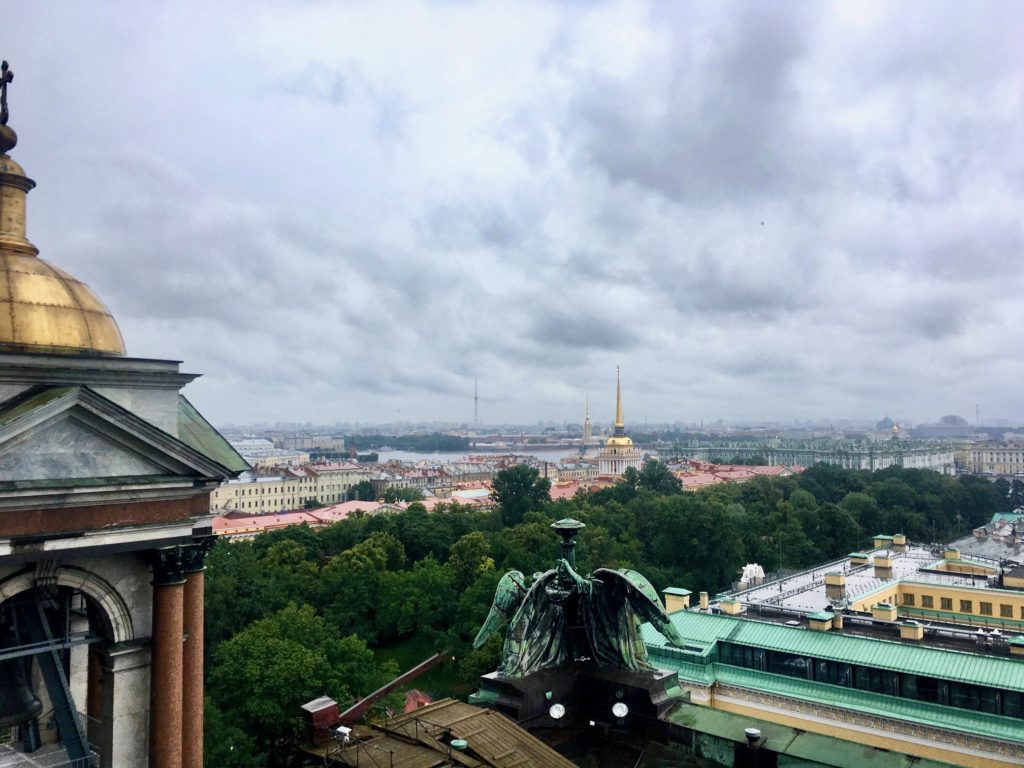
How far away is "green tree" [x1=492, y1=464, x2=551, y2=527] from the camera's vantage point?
291 feet

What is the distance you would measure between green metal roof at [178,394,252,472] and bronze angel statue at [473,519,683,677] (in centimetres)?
923

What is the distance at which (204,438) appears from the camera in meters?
16.1

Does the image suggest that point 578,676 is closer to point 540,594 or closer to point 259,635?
point 540,594

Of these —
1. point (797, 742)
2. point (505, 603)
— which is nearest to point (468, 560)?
point (505, 603)

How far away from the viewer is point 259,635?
3806 centimetres

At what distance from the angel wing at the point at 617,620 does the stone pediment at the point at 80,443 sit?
12125 millimetres

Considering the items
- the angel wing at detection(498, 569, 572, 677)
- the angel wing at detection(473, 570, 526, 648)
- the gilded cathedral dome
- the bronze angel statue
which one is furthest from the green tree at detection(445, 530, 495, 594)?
the gilded cathedral dome

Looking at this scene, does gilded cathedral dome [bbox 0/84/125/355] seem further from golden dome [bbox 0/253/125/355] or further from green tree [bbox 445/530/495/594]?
green tree [bbox 445/530/495/594]

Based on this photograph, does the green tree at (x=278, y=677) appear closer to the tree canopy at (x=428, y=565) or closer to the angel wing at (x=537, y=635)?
the tree canopy at (x=428, y=565)

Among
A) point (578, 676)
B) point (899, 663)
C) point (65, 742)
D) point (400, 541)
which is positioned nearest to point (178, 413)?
point (65, 742)

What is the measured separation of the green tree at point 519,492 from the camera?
291 ft

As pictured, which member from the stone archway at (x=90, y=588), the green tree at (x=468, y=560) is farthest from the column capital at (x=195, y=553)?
the green tree at (x=468, y=560)

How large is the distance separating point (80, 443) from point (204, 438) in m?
3.20

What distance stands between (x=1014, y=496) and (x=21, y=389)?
535 feet
